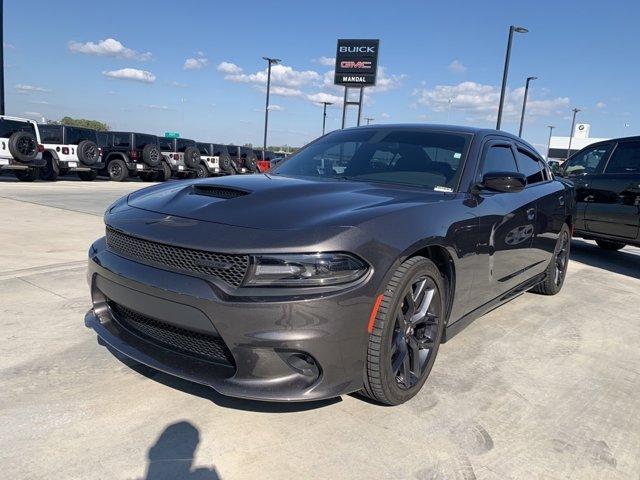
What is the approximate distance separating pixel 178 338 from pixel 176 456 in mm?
526

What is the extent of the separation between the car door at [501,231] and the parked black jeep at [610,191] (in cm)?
300

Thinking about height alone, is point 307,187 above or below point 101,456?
above

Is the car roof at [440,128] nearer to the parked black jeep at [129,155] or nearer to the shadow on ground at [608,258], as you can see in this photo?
the shadow on ground at [608,258]

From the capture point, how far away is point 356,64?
2928 centimetres

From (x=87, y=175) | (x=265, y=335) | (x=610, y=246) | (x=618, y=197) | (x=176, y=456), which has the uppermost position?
(x=618, y=197)

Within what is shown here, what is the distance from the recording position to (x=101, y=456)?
2219 mm

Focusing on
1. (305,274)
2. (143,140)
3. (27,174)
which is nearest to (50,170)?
(27,174)

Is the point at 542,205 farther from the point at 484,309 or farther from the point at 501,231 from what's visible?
the point at 484,309

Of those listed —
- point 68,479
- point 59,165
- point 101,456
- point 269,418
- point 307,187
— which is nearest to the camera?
point 68,479

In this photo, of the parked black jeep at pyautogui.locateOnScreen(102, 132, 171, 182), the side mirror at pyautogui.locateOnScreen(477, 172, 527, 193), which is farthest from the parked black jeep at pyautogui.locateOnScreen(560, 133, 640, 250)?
the parked black jeep at pyautogui.locateOnScreen(102, 132, 171, 182)

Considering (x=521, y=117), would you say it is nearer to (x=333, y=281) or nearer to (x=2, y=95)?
(x=2, y=95)

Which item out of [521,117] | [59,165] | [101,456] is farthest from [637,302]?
[521,117]

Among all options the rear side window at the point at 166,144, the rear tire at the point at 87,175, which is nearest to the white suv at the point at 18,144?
the rear tire at the point at 87,175

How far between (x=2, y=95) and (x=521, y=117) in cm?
2522
